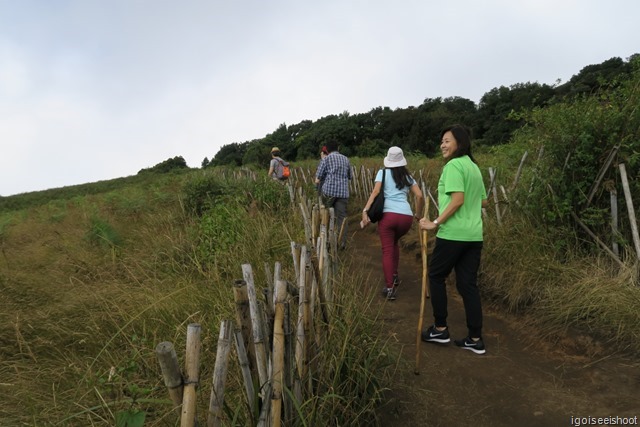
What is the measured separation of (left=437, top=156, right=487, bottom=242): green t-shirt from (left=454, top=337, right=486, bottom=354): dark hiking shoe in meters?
0.83

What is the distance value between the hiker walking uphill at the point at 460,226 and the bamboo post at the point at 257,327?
162 cm

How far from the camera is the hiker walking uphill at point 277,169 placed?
7.59 meters

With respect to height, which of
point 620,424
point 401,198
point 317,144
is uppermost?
point 317,144

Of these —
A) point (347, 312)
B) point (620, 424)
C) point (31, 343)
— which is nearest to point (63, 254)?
point (31, 343)

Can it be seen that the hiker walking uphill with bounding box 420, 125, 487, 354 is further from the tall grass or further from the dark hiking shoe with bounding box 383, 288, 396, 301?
the dark hiking shoe with bounding box 383, 288, 396, 301

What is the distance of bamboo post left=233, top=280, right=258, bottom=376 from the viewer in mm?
1454

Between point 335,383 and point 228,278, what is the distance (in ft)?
5.49

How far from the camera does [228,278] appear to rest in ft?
11.1

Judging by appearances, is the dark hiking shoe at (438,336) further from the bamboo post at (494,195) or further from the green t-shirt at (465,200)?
the bamboo post at (494,195)

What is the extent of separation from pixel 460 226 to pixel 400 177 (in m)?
1.19

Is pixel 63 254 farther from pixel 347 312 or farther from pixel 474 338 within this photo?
pixel 474 338

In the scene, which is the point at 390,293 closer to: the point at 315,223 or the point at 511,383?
the point at 315,223

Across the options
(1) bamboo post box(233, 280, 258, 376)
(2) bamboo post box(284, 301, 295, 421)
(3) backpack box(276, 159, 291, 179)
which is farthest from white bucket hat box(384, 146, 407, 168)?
(3) backpack box(276, 159, 291, 179)

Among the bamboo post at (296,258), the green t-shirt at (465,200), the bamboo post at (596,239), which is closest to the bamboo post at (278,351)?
the bamboo post at (296,258)
